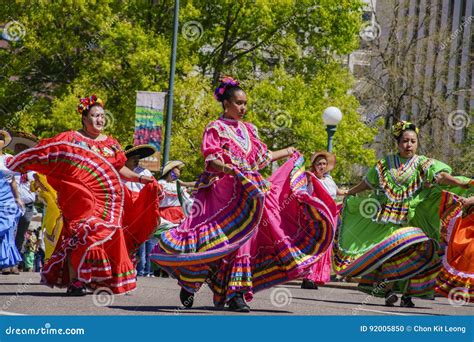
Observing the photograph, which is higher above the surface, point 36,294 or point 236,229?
point 236,229

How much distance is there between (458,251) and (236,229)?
2.99m

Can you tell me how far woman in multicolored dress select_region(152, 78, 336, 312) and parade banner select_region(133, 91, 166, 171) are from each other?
1657 cm

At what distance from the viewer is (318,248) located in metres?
10.4

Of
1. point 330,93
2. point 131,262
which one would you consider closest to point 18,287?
point 131,262

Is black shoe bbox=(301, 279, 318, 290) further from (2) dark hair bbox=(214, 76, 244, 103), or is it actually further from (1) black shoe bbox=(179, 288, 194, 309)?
(2) dark hair bbox=(214, 76, 244, 103)

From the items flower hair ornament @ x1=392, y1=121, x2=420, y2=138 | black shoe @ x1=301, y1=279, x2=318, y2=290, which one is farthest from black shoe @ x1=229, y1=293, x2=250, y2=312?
black shoe @ x1=301, y1=279, x2=318, y2=290

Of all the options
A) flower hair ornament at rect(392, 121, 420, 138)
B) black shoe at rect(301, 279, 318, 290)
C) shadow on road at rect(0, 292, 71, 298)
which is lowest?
black shoe at rect(301, 279, 318, 290)

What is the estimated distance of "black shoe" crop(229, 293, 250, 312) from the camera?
975 centimetres

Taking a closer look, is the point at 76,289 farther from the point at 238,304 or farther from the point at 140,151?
the point at 238,304

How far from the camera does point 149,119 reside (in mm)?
27234

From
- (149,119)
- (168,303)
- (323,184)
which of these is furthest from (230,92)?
(149,119)

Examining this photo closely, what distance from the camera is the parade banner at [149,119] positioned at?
27.0 meters

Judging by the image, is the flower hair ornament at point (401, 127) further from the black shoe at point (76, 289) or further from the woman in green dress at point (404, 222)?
the black shoe at point (76, 289)

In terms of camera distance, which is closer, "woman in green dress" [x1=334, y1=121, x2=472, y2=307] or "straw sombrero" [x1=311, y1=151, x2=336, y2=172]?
"woman in green dress" [x1=334, y1=121, x2=472, y2=307]
